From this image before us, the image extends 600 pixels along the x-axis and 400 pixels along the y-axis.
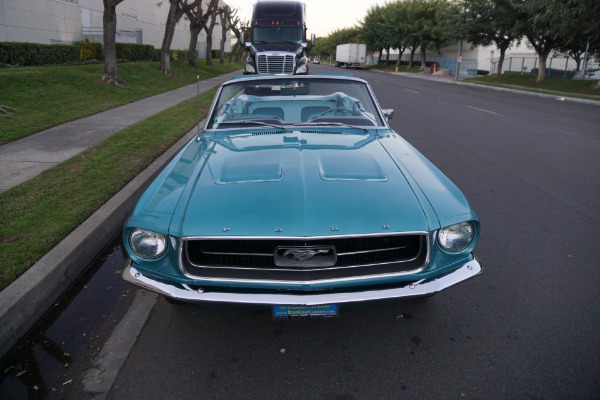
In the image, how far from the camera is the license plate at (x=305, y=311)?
2453mm

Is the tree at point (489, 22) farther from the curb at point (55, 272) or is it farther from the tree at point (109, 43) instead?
the curb at point (55, 272)

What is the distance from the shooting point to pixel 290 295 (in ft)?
8.09

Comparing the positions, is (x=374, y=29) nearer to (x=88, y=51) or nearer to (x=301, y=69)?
(x=88, y=51)

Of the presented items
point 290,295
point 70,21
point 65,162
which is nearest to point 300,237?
point 290,295

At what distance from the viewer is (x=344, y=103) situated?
4629mm

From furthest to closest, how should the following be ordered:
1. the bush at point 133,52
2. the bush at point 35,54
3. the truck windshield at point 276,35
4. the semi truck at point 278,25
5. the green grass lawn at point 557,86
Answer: the bush at point 133,52, the green grass lawn at point 557,86, the truck windshield at point 276,35, the semi truck at point 278,25, the bush at point 35,54

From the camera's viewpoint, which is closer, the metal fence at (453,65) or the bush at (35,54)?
the bush at (35,54)

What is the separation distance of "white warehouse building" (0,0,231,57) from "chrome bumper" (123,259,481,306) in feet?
77.9

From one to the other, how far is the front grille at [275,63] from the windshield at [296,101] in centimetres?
1399

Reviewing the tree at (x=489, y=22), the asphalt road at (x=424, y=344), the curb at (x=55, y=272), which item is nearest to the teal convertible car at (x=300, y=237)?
the asphalt road at (x=424, y=344)

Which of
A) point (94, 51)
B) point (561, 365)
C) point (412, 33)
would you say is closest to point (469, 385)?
point (561, 365)

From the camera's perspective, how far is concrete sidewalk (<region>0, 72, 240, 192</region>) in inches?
237

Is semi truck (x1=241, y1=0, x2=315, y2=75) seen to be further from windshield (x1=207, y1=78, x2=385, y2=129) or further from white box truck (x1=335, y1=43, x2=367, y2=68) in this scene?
white box truck (x1=335, y1=43, x2=367, y2=68)

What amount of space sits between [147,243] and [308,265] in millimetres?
901
